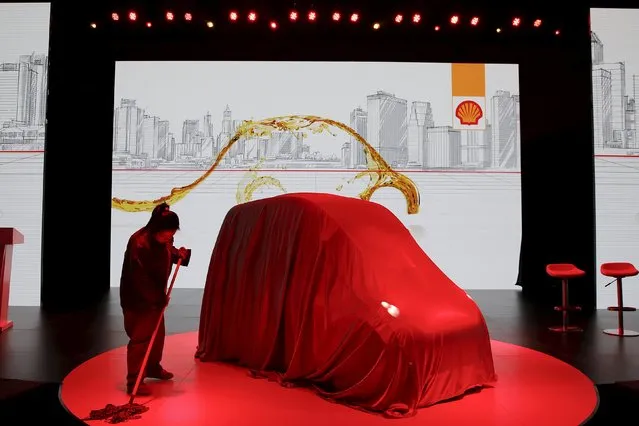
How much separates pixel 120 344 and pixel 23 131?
3.98m

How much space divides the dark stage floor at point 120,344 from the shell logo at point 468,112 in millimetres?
2402

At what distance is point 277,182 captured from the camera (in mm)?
6977

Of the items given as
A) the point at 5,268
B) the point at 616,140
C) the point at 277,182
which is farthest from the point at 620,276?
the point at 5,268

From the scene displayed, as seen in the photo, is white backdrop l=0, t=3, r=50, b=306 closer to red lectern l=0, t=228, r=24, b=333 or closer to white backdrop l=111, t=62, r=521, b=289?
white backdrop l=111, t=62, r=521, b=289

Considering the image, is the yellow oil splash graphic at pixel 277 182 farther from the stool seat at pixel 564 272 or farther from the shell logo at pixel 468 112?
the stool seat at pixel 564 272

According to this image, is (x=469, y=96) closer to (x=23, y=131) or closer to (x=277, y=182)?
(x=277, y=182)

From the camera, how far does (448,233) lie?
7.05 m

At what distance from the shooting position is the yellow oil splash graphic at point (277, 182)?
6.98m

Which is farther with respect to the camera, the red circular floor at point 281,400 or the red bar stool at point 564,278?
the red bar stool at point 564,278

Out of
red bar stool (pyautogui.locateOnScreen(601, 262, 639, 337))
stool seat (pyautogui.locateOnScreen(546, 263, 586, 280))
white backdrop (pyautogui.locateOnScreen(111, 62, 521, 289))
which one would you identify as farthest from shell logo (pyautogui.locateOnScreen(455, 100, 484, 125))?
red bar stool (pyautogui.locateOnScreen(601, 262, 639, 337))

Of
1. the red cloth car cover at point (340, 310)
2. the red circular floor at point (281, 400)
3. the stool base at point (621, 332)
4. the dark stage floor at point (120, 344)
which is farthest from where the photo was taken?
the stool base at point (621, 332)

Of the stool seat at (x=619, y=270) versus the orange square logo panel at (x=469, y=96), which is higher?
the orange square logo panel at (x=469, y=96)

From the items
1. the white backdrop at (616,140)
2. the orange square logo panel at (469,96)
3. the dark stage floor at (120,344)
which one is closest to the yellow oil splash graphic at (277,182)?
the orange square logo panel at (469,96)

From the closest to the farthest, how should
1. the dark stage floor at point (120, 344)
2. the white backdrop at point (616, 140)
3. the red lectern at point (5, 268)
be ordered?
the dark stage floor at point (120, 344) → the red lectern at point (5, 268) → the white backdrop at point (616, 140)
